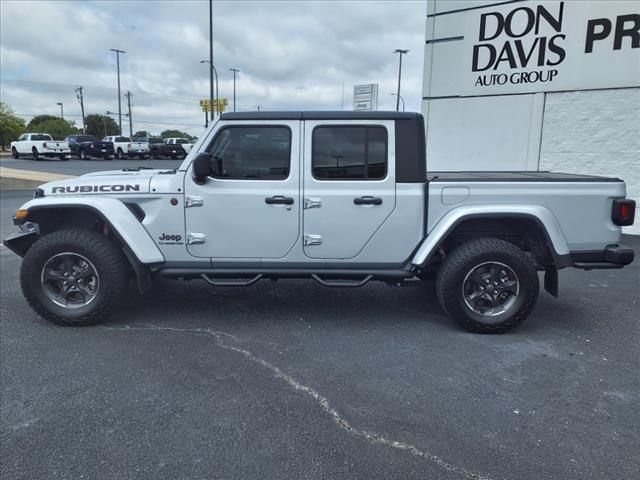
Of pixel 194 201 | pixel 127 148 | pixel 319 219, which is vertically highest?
pixel 127 148

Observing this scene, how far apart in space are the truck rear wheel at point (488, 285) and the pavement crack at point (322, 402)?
1.61 m

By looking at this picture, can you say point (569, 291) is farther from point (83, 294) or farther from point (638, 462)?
point (83, 294)

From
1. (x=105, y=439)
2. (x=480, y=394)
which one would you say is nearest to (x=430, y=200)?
(x=480, y=394)

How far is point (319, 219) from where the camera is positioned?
13.6ft

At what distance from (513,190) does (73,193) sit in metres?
3.86

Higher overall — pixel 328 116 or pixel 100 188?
pixel 328 116

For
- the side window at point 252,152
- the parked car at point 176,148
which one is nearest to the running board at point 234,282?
the side window at point 252,152

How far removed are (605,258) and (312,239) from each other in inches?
101

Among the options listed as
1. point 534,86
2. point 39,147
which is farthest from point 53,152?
point 534,86

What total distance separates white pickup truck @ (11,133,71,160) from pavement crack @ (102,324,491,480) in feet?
110

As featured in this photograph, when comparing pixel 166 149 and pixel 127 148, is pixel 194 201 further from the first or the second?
pixel 166 149

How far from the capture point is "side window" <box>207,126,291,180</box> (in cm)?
418

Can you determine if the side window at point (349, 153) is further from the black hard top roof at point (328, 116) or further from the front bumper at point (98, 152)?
the front bumper at point (98, 152)

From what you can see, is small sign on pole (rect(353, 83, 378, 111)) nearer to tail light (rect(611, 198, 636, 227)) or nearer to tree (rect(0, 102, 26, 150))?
tail light (rect(611, 198, 636, 227))
